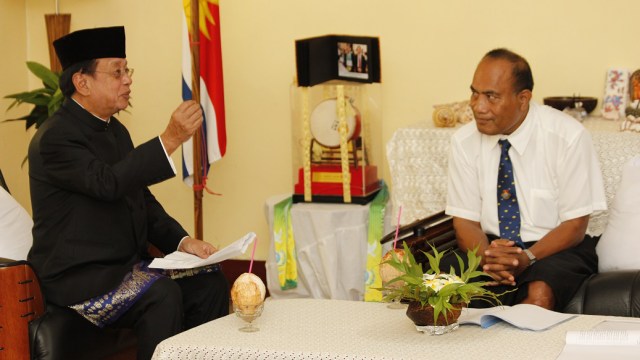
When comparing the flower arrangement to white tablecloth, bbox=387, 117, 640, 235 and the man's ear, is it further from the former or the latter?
white tablecloth, bbox=387, 117, 640, 235

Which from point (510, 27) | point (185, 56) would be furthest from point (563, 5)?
point (185, 56)

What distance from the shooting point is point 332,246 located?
4.55m

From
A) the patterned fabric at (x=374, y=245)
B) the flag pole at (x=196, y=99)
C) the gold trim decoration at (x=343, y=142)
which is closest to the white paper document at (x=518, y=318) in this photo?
the patterned fabric at (x=374, y=245)

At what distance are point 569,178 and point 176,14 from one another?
2629mm

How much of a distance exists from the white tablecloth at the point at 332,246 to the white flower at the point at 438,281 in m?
1.89

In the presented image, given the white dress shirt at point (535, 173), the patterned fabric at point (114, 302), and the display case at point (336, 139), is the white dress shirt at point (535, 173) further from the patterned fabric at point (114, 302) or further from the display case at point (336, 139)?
the patterned fabric at point (114, 302)

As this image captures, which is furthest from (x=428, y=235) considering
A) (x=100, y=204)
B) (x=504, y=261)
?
(x=100, y=204)

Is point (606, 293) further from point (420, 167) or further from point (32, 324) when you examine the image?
point (32, 324)

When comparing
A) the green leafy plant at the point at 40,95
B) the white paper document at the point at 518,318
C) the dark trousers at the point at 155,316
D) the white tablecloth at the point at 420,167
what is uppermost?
the green leafy plant at the point at 40,95

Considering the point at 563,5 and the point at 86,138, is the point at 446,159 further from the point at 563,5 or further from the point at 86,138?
the point at 86,138

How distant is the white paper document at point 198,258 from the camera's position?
321cm

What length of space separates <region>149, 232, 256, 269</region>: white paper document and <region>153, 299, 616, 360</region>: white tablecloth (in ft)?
1.34

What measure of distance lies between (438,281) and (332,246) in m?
1.98

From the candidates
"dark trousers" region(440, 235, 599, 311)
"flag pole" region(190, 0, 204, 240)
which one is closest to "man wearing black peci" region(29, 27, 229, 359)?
"dark trousers" region(440, 235, 599, 311)
